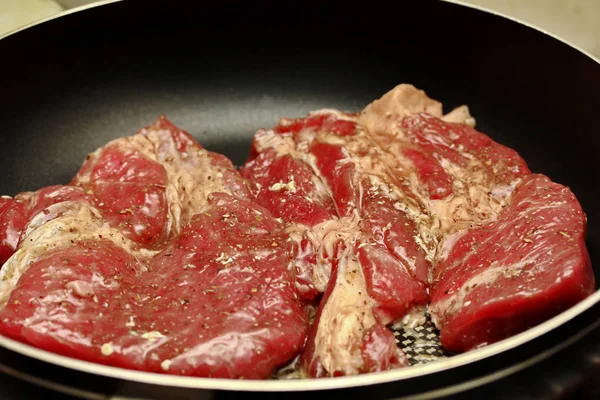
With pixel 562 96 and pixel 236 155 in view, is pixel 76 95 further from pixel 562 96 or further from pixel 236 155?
pixel 562 96

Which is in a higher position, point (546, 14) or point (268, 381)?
point (546, 14)

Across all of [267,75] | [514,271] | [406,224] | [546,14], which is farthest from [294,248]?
[546,14]

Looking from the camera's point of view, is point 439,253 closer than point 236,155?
Yes

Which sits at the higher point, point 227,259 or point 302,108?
point 302,108

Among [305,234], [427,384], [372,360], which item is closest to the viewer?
[427,384]

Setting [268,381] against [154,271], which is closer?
[268,381]

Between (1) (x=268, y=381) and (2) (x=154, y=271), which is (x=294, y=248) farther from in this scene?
(1) (x=268, y=381)

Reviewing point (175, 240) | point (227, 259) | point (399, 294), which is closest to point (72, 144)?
point (175, 240)

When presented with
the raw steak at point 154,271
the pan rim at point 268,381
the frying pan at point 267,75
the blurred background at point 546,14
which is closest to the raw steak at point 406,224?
the raw steak at point 154,271
